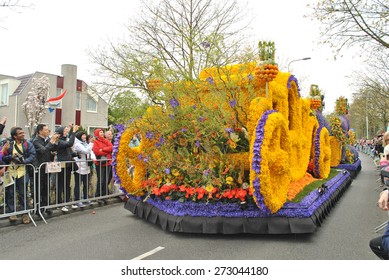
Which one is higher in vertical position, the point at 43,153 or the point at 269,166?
the point at 43,153

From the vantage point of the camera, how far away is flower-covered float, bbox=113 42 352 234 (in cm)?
560

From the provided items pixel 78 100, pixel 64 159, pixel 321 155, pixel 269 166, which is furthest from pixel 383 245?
pixel 78 100

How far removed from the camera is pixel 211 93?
6422 millimetres

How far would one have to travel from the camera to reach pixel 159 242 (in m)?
5.47

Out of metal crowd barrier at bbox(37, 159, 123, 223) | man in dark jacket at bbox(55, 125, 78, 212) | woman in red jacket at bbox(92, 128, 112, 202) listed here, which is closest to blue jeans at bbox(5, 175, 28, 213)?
metal crowd barrier at bbox(37, 159, 123, 223)

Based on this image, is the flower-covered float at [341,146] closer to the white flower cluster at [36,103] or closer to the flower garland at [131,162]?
the flower garland at [131,162]

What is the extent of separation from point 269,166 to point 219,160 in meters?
1.04

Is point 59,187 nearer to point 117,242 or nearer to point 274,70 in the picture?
point 117,242

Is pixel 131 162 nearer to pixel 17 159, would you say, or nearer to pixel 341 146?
pixel 17 159

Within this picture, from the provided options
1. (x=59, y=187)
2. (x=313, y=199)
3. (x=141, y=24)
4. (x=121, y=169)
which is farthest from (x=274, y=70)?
(x=141, y=24)

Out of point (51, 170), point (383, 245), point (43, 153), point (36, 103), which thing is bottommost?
point (383, 245)

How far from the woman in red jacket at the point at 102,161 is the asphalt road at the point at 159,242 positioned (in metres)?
1.63

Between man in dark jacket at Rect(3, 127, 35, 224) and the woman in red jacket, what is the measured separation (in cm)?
195

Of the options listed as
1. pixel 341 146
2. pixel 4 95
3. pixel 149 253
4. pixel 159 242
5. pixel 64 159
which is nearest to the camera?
pixel 149 253
